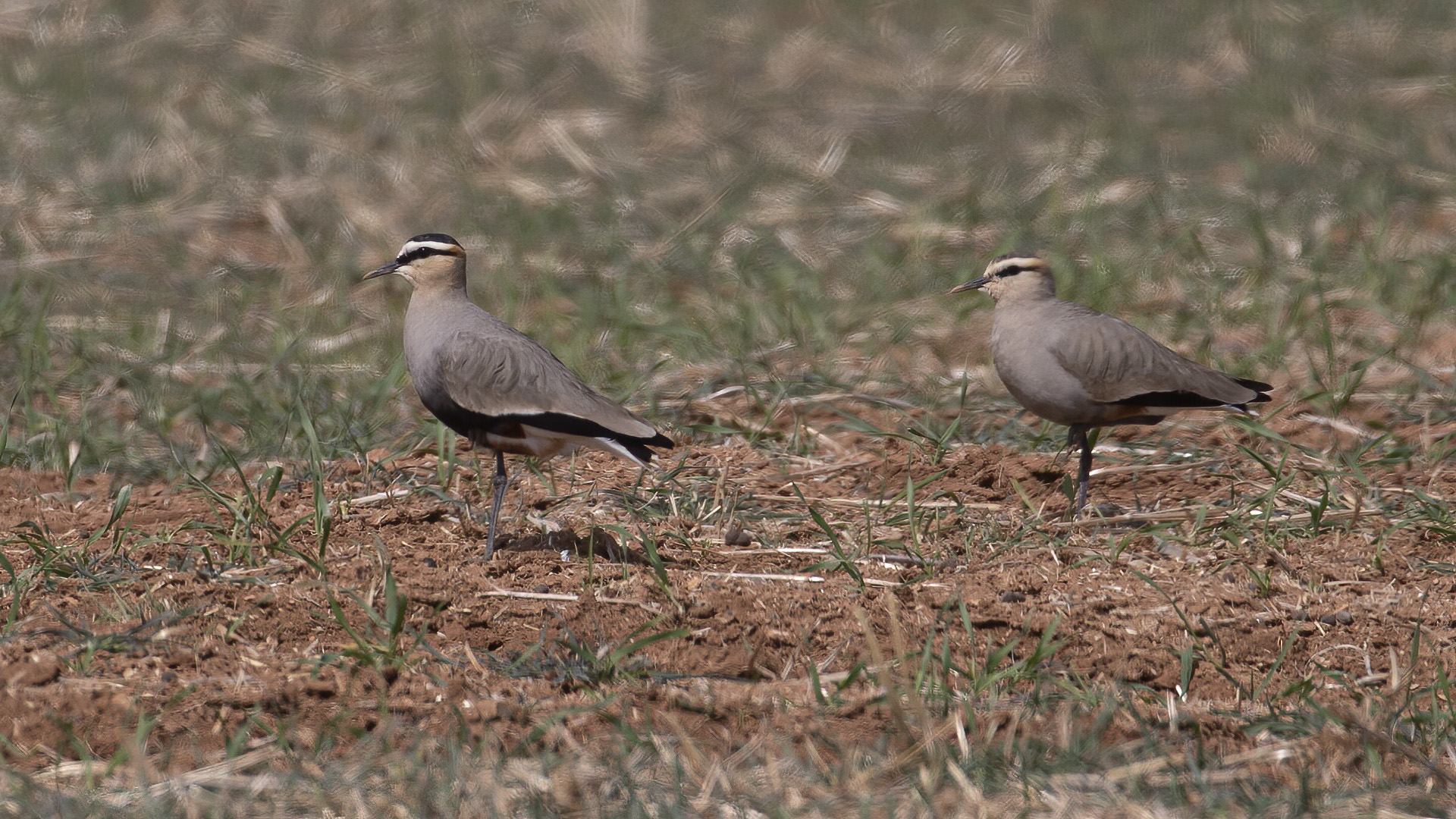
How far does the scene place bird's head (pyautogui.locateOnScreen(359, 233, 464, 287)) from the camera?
596cm

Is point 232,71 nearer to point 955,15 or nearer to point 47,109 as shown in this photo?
point 47,109

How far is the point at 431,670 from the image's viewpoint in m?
4.53

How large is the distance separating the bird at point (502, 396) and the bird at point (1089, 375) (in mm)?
1403

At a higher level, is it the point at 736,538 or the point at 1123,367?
the point at 1123,367

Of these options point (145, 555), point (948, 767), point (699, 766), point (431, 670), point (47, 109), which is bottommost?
point (47, 109)

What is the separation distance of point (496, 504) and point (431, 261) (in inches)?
40.7

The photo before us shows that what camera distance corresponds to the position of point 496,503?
17.8ft

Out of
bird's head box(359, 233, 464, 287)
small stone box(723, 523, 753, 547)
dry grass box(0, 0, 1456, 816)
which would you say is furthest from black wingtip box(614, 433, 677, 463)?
bird's head box(359, 233, 464, 287)

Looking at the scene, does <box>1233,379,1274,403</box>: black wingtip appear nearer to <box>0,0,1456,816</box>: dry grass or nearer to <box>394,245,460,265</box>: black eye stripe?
<box>0,0,1456,816</box>: dry grass

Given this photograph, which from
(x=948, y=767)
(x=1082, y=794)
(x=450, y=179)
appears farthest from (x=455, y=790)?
(x=450, y=179)

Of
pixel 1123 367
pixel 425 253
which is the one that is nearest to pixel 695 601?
pixel 425 253

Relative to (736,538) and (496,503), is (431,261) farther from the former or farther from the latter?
(736,538)

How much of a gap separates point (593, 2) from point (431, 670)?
10.8 metres

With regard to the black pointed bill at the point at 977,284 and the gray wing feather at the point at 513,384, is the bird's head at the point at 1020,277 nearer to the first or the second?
the black pointed bill at the point at 977,284
